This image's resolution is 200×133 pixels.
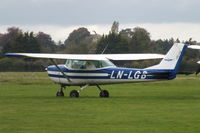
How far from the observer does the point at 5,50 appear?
85.8m

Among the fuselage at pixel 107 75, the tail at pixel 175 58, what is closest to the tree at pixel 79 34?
the fuselage at pixel 107 75

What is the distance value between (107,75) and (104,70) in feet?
0.95

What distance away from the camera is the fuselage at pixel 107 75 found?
28.9m

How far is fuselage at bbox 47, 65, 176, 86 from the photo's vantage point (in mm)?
28938

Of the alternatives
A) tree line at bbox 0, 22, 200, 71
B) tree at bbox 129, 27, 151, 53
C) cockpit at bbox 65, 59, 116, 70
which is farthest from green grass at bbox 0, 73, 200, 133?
tree at bbox 129, 27, 151, 53

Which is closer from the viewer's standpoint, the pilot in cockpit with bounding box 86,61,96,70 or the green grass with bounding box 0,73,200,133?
the green grass with bounding box 0,73,200,133

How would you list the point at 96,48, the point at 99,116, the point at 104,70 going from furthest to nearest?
the point at 96,48 → the point at 104,70 → the point at 99,116

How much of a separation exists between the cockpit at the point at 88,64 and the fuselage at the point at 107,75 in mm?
144

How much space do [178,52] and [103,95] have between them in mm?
3677

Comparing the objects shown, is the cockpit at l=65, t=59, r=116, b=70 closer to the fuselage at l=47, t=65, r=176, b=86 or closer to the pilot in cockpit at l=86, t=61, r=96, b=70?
the pilot in cockpit at l=86, t=61, r=96, b=70

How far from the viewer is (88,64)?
3075 cm

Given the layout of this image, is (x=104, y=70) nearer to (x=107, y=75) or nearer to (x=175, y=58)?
(x=107, y=75)

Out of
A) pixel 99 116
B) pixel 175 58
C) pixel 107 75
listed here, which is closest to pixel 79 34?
pixel 107 75

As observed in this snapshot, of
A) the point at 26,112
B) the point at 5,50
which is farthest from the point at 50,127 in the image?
the point at 5,50
